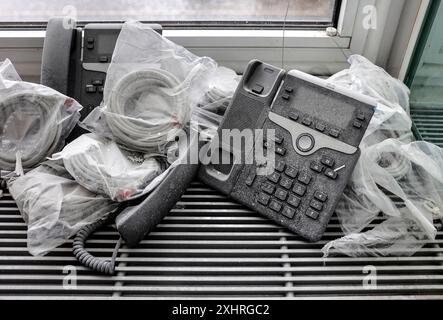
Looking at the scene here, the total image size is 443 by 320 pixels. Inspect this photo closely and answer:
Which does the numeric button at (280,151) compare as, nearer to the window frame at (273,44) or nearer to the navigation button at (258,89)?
the navigation button at (258,89)

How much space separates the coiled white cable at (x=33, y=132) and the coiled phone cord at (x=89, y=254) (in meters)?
0.18

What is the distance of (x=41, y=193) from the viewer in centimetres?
78

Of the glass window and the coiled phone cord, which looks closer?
the coiled phone cord

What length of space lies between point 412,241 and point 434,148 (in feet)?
0.67

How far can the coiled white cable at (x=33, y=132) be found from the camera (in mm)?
833

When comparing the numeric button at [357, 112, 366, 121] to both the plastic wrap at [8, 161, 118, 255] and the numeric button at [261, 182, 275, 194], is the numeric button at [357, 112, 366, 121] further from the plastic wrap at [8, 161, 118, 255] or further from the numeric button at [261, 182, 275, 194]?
the plastic wrap at [8, 161, 118, 255]

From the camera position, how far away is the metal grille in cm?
69

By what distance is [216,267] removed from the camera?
72 centimetres

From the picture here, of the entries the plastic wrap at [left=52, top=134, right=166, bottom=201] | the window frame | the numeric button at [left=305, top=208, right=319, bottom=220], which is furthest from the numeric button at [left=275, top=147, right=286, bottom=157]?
the window frame

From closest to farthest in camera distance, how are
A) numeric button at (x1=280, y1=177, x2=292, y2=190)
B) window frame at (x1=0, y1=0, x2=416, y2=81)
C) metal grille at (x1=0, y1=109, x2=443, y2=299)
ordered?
metal grille at (x1=0, y1=109, x2=443, y2=299) → numeric button at (x1=280, y1=177, x2=292, y2=190) → window frame at (x1=0, y1=0, x2=416, y2=81)

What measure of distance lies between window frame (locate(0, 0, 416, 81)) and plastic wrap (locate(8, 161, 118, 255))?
1.17 feet

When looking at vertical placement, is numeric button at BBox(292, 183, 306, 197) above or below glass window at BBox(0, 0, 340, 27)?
below

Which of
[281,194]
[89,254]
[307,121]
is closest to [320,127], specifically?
[307,121]
